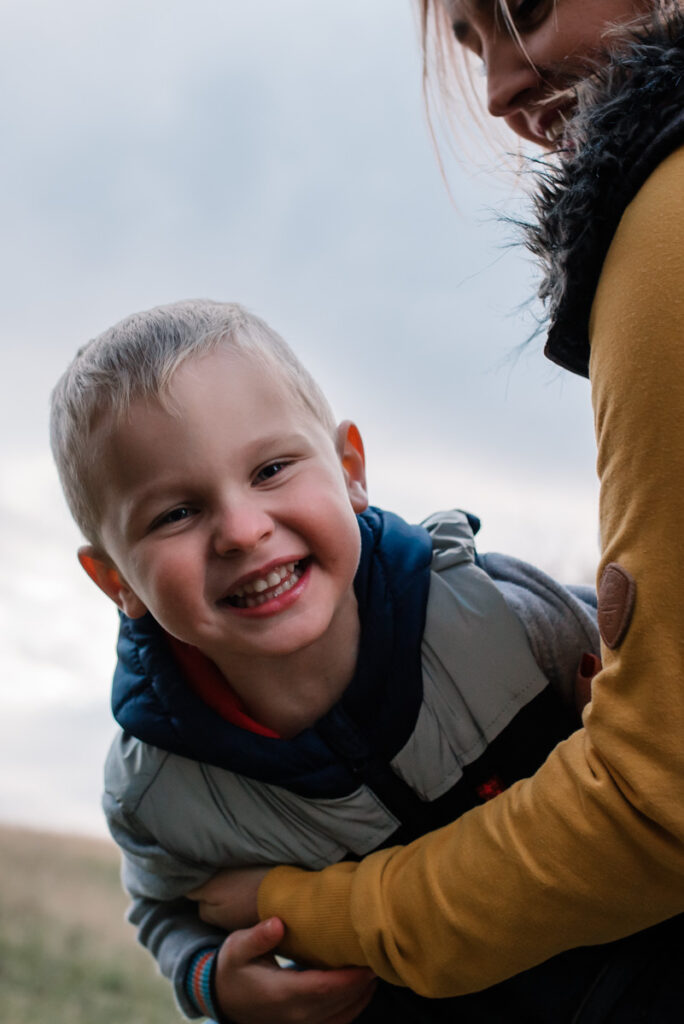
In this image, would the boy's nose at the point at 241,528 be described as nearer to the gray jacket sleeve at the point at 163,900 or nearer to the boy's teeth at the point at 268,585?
the boy's teeth at the point at 268,585

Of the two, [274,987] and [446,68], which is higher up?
[446,68]

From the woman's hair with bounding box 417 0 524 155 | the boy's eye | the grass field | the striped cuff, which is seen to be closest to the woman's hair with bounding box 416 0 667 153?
the woman's hair with bounding box 417 0 524 155

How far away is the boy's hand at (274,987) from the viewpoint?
2.97 feet

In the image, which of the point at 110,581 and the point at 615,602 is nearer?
the point at 615,602

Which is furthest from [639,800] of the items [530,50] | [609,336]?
[530,50]

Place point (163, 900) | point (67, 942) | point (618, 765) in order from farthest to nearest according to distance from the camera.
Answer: point (67, 942) < point (163, 900) < point (618, 765)

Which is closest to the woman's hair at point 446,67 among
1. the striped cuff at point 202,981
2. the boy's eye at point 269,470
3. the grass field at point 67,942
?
the boy's eye at point 269,470

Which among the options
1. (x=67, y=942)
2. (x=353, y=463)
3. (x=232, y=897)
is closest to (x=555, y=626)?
(x=353, y=463)

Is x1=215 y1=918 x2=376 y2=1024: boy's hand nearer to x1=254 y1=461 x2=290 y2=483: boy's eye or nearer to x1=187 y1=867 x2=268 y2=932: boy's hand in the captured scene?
x1=187 y1=867 x2=268 y2=932: boy's hand

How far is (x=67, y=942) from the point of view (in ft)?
6.97

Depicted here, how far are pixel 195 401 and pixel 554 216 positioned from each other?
13.7 inches

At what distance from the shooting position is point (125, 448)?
0.88 m

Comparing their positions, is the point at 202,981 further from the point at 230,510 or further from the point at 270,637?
→ the point at 230,510

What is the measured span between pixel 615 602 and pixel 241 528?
0.34m
